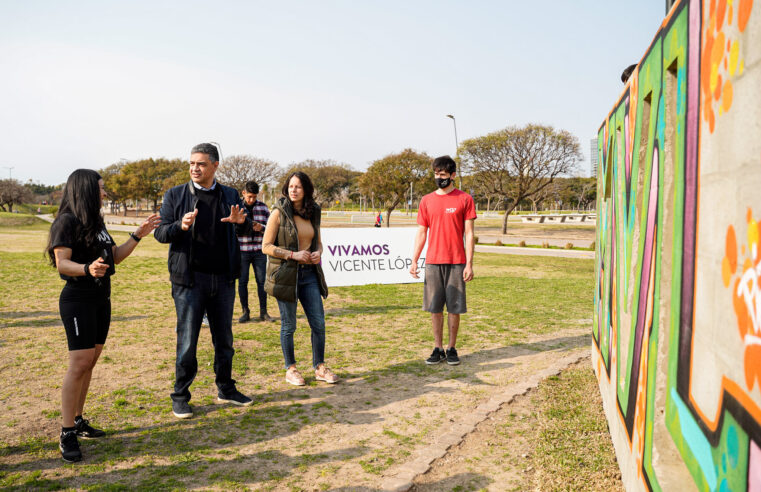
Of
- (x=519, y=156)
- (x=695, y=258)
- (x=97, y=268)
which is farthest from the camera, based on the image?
(x=519, y=156)

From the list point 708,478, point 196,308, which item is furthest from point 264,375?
point 708,478

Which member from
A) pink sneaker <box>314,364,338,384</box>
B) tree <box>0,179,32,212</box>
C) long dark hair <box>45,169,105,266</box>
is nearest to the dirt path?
pink sneaker <box>314,364,338,384</box>

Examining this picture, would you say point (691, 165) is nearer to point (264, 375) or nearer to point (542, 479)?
point (542, 479)

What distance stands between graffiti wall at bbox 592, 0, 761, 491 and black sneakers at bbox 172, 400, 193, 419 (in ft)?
9.94

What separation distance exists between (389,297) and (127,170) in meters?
70.0

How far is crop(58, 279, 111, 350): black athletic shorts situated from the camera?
3479 millimetres

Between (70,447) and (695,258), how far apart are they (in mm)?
3579

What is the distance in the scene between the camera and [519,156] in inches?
1519

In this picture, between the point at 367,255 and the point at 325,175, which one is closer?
the point at 367,255

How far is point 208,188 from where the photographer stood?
4.28 metres

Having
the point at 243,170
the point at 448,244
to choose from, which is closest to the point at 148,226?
the point at 448,244

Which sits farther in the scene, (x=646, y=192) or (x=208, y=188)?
(x=208, y=188)

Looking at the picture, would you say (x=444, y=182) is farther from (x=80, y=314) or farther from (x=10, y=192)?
(x=10, y=192)

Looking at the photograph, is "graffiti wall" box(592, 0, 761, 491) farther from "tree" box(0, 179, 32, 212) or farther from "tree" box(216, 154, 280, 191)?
"tree" box(0, 179, 32, 212)
